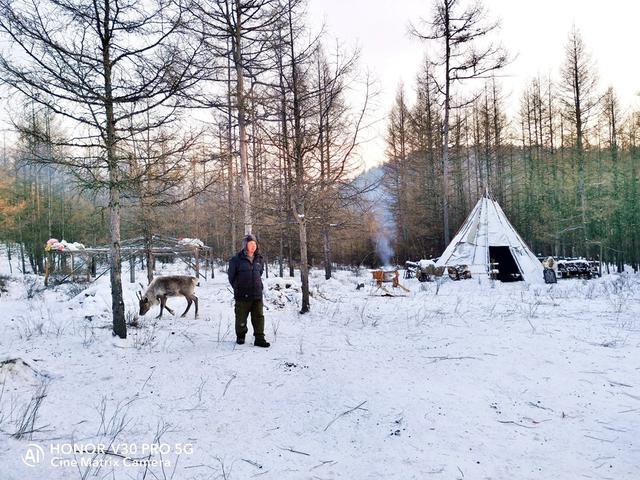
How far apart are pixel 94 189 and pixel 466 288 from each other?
41.7 ft

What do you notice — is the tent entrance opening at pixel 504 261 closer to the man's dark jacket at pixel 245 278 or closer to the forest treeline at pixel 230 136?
the forest treeline at pixel 230 136

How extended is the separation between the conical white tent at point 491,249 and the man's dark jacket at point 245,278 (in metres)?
12.9

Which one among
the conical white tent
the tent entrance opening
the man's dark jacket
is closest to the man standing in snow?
the man's dark jacket

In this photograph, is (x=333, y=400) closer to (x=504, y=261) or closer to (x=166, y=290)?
(x=166, y=290)

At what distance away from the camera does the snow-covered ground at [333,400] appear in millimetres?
2857

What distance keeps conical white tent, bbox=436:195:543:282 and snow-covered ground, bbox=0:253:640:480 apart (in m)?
9.14

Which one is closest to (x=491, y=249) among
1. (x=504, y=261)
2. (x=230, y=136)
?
(x=504, y=261)

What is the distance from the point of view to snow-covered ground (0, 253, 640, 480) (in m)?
2.86

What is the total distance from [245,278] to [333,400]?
2928 mm

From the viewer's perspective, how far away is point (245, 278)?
6.34m

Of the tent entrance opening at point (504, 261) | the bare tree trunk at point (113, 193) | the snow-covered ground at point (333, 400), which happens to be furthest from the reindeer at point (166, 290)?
the tent entrance opening at point (504, 261)

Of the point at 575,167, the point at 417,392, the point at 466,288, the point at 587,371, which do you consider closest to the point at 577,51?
the point at 575,167

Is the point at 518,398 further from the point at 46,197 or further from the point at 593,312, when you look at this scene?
the point at 46,197

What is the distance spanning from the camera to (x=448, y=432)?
3.32m
